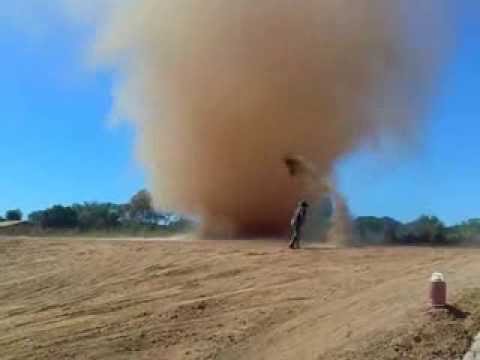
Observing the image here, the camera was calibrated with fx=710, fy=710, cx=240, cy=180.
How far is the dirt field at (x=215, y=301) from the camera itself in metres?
10.6

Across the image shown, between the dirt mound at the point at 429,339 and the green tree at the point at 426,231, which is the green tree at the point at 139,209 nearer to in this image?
the green tree at the point at 426,231

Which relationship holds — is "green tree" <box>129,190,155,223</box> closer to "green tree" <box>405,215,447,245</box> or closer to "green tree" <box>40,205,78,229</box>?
"green tree" <box>40,205,78,229</box>

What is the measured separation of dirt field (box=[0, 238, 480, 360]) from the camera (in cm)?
1058

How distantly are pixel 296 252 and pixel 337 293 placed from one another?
213 inches

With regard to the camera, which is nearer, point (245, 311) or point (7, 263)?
point (245, 311)

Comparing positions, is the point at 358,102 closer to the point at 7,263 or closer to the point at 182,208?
the point at 182,208

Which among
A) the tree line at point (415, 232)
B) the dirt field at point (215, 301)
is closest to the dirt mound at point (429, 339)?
the dirt field at point (215, 301)

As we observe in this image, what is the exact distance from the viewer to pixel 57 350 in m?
11.6

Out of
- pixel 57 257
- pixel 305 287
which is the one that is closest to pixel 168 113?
pixel 57 257

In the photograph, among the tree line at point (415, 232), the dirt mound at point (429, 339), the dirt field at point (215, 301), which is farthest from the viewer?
the tree line at point (415, 232)

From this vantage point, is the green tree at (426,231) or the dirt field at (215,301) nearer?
the dirt field at (215,301)

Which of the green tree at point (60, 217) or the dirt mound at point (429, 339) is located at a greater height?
the green tree at point (60, 217)

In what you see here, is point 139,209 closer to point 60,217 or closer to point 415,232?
point 60,217

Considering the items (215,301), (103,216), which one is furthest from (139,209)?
(215,301)
